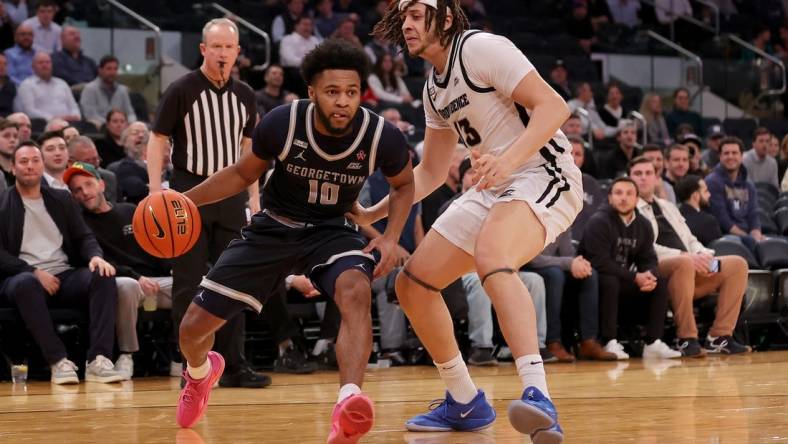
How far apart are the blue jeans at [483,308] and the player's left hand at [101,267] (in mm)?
2508

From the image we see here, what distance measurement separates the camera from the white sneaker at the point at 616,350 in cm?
907

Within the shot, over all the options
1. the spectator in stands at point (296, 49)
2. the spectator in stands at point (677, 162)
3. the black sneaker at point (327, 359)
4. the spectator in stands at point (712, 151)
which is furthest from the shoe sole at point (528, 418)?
the spectator in stands at point (712, 151)

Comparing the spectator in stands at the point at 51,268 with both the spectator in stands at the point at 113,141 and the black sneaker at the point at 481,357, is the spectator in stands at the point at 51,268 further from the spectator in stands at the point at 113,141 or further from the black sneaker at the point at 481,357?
the black sneaker at the point at 481,357

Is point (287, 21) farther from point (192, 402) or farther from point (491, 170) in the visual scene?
point (491, 170)

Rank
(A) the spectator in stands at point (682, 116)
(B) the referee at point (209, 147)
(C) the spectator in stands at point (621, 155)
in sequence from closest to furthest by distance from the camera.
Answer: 1. (B) the referee at point (209, 147)
2. (C) the spectator in stands at point (621, 155)
3. (A) the spectator in stands at point (682, 116)

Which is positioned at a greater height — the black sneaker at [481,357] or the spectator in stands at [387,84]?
the spectator in stands at [387,84]

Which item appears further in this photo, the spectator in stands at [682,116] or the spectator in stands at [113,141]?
the spectator in stands at [682,116]

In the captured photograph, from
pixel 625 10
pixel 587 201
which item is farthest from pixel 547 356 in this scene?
pixel 625 10

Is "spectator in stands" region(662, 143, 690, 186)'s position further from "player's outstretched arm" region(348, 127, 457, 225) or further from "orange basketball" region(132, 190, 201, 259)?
"orange basketball" region(132, 190, 201, 259)

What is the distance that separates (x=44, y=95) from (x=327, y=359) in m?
4.39

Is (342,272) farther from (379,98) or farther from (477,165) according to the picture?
(379,98)

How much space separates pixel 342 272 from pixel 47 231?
376 centimetres

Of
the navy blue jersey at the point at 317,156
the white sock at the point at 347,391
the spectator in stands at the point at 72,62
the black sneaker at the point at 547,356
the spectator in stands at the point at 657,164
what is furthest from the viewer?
the spectator in stands at the point at 72,62

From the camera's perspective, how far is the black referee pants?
6871 mm
